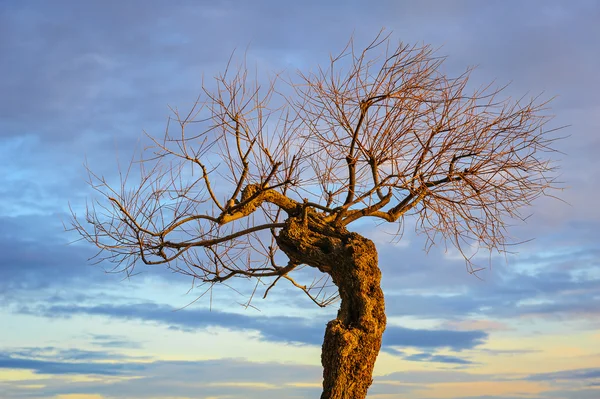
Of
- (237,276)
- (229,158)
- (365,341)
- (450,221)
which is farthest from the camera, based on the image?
(237,276)

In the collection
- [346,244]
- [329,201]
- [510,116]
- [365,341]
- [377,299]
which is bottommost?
[365,341]

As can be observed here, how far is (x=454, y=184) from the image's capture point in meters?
7.64

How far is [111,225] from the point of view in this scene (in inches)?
299

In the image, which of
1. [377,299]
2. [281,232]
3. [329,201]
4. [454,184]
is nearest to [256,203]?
[281,232]

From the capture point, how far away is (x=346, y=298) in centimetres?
721

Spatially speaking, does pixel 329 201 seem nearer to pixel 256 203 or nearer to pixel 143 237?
pixel 256 203

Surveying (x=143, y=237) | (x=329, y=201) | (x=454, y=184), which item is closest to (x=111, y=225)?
(x=143, y=237)

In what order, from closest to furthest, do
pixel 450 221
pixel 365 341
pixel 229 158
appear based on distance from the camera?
pixel 365 341, pixel 229 158, pixel 450 221

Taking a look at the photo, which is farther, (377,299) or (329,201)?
(329,201)

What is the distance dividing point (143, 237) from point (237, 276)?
5.52ft

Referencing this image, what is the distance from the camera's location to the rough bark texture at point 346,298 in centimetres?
678

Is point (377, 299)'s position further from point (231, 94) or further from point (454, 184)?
point (231, 94)

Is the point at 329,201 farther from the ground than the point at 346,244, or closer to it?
farther from the ground

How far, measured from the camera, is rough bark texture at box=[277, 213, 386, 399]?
6.78 metres
